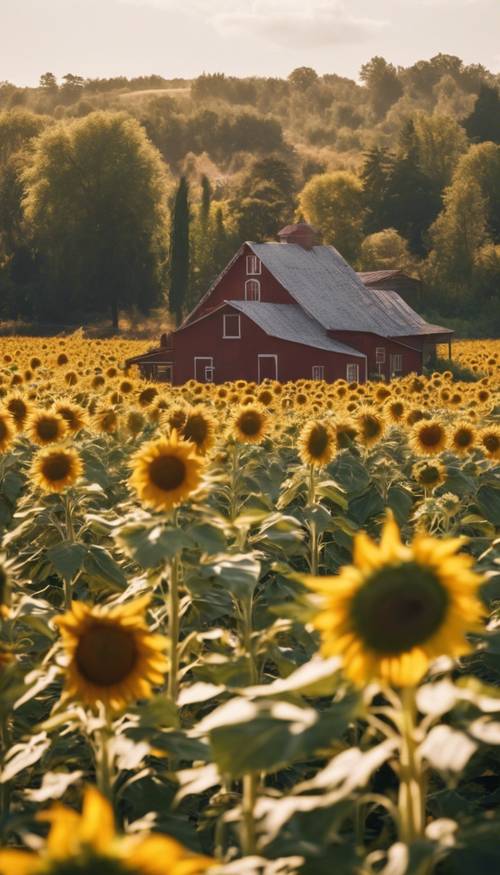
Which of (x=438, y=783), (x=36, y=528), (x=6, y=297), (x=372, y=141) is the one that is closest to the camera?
(x=438, y=783)

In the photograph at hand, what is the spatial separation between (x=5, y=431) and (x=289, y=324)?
121 feet

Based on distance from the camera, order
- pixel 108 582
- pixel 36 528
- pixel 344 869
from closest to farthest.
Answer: pixel 344 869 → pixel 108 582 → pixel 36 528

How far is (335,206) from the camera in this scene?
297 feet

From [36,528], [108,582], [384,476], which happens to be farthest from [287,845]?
[384,476]

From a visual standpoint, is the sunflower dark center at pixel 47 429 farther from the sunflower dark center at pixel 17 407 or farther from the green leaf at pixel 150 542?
the green leaf at pixel 150 542

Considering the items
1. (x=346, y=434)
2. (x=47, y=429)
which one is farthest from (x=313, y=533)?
(x=346, y=434)

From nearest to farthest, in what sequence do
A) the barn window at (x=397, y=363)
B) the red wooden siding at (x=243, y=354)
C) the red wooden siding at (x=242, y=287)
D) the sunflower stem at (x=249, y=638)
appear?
the sunflower stem at (x=249, y=638) → the red wooden siding at (x=243, y=354) → the red wooden siding at (x=242, y=287) → the barn window at (x=397, y=363)

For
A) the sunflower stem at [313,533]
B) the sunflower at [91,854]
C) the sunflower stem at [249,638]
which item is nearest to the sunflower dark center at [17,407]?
the sunflower stem at [313,533]

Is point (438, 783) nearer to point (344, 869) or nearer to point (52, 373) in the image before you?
point (344, 869)

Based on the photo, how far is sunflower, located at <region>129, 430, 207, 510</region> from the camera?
430cm

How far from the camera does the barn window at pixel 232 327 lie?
42906 mm

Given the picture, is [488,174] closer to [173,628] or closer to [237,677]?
[173,628]

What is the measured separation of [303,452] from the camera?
7.39 m

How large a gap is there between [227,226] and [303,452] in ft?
267
